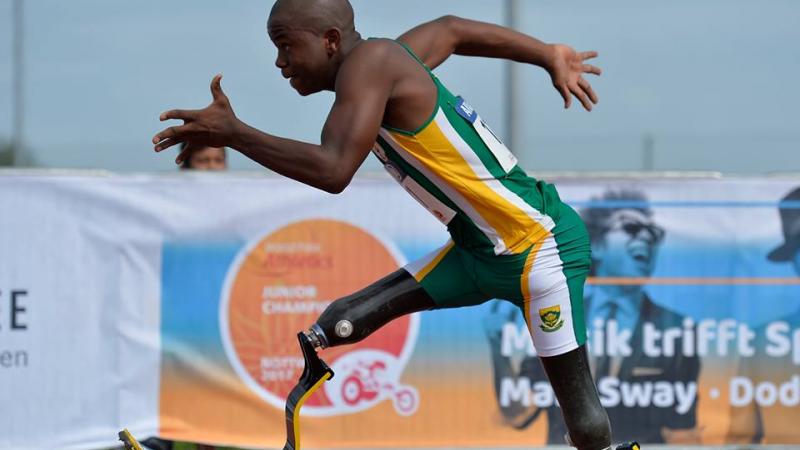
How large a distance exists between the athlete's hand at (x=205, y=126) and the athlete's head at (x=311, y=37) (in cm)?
33

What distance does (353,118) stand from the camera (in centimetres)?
469

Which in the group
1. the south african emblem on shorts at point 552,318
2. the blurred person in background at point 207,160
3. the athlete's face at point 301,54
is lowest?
the south african emblem on shorts at point 552,318

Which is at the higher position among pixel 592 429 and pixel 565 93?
pixel 565 93

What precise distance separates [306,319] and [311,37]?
3.22 metres

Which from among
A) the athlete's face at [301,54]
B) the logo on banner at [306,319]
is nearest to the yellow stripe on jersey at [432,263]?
the athlete's face at [301,54]

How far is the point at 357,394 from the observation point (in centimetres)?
790

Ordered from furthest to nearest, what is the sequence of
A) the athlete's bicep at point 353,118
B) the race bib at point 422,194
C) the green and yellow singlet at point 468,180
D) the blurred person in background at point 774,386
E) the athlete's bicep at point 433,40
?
the blurred person in background at point 774,386, the athlete's bicep at point 433,40, the race bib at point 422,194, the green and yellow singlet at point 468,180, the athlete's bicep at point 353,118

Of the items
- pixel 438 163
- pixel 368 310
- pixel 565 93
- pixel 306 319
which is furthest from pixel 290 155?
pixel 306 319

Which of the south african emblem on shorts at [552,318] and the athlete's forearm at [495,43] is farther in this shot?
the athlete's forearm at [495,43]

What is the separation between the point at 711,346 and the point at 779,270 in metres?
0.56

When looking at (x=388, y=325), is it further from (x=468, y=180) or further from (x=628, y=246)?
(x=468, y=180)

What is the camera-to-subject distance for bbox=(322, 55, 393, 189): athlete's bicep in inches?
185

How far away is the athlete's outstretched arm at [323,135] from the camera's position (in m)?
4.61

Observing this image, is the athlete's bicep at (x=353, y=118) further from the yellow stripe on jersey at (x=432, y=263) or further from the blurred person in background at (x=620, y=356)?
the blurred person in background at (x=620, y=356)
